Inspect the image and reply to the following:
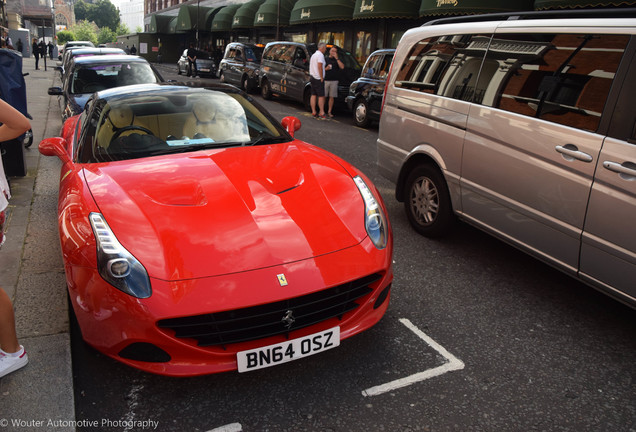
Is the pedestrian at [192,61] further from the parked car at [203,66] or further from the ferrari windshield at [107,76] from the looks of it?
the ferrari windshield at [107,76]

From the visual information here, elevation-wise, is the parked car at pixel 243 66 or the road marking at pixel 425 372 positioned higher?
the parked car at pixel 243 66

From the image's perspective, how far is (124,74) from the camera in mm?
7590

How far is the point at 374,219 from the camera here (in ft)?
9.05

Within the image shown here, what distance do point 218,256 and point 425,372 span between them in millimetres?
1261

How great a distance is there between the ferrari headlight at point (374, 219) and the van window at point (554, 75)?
53.7 inches

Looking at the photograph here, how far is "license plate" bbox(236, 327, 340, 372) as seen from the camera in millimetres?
2189

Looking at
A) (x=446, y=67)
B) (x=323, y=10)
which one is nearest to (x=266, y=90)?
(x=323, y=10)

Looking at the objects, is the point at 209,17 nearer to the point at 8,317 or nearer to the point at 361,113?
the point at 361,113

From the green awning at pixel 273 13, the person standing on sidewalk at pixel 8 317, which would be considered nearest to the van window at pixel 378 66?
the person standing on sidewalk at pixel 8 317

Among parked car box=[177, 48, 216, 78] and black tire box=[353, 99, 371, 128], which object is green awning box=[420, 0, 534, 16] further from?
parked car box=[177, 48, 216, 78]

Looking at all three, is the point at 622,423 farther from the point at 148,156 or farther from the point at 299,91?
the point at 299,91

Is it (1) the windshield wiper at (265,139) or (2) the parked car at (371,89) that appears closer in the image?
(1) the windshield wiper at (265,139)

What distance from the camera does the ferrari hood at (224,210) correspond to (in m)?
2.29

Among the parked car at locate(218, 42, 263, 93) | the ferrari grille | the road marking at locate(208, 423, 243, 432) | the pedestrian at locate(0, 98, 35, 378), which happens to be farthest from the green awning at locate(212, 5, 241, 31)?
the road marking at locate(208, 423, 243, 432)
